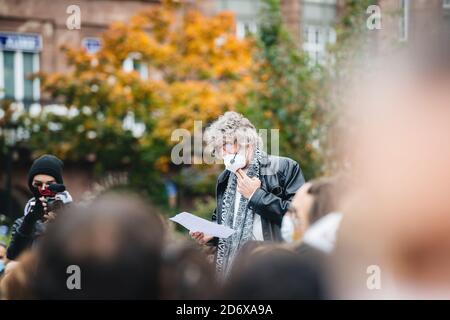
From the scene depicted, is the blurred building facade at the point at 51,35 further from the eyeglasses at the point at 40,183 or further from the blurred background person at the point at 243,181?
the eyeglasses at the point at 40,183

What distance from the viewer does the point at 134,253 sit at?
2.37m

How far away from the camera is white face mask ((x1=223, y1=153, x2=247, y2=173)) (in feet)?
14.2

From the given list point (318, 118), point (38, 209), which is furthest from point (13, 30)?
point (38, 209)

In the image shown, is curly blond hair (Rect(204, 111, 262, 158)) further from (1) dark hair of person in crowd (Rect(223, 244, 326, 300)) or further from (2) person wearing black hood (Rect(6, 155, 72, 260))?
(1) dark hair of person in crowd (Rect(223, 244, 326, 300))

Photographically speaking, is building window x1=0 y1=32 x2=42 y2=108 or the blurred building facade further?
building window x1=0 y1=32 x2=42 y2=108

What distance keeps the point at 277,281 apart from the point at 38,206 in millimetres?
2365

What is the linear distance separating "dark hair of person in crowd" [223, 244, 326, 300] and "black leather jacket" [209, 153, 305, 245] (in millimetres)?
1555

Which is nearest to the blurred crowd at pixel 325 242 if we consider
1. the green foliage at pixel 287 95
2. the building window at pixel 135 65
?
the green foliage at pixel 287 95

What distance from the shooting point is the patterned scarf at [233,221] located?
169 inches

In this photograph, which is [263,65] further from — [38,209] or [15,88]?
[38,209]

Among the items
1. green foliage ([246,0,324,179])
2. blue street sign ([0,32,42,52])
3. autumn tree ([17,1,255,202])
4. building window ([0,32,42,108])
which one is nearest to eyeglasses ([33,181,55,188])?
green foliage ([246,0,324,179])

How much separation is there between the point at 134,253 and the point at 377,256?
96 cm

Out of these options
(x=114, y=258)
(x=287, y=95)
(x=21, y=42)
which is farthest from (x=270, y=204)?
(x=21, y=42)

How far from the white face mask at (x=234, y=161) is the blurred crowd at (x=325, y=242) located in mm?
928
